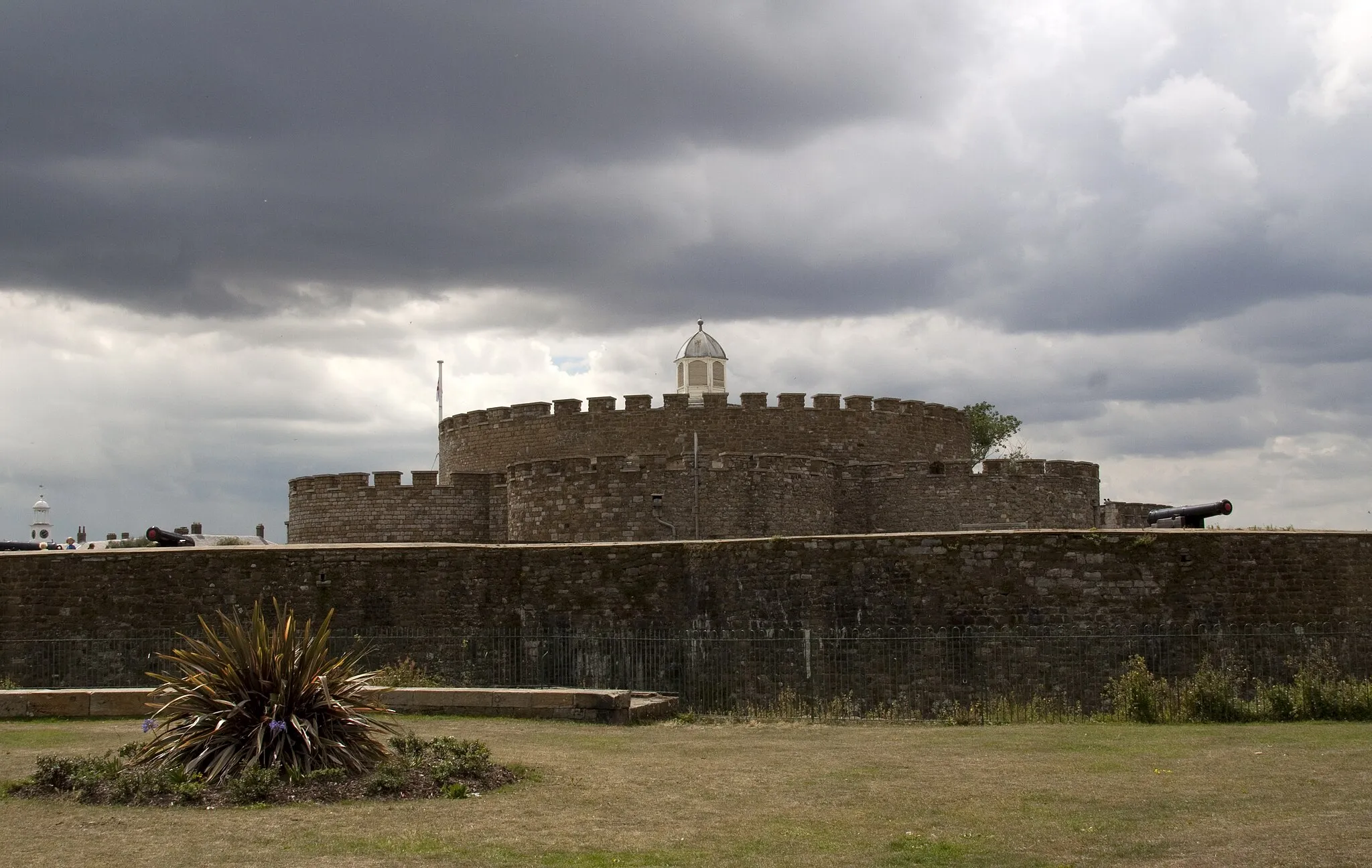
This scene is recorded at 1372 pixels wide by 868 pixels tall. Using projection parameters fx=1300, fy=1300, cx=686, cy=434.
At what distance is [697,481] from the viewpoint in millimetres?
28812

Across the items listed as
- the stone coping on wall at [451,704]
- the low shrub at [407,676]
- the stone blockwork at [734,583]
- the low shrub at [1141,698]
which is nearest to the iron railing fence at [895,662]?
the low shrub at [407,676]

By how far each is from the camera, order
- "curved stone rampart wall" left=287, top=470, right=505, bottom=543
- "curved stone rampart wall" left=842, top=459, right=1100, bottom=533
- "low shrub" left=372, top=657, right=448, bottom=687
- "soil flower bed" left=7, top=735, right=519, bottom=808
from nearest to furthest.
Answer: "soil flower bed" left=7, top=735, right=519, bottom=808, "low shrub" left=372, top=657, right=448, bottom=687, "curved stone rampart wall" left=842, top=459, right=1100, bottom=533, "curved stone rampart wall" left=287, top=470, right=505, bottom=543

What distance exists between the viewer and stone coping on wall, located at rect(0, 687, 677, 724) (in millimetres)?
15766

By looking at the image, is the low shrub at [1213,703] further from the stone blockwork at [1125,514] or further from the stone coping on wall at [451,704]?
the stone blockwork at [1125,514]

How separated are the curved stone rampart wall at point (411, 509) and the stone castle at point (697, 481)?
0.04 m

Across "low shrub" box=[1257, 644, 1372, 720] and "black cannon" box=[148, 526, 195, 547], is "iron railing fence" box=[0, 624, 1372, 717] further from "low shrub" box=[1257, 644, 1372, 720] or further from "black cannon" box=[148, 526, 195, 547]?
"black cannon" box=[148, 526, 195, 547]

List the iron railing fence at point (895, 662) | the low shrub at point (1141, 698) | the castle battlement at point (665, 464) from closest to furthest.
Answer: the low shrub at point (1141, 698), the iron railing fence at point (895, 662), the castle battlement at point (665, 464)

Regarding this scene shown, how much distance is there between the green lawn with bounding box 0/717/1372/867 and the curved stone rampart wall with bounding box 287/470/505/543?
19.3 m

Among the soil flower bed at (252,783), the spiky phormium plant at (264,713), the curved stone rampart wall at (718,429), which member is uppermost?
the curved stone rampart wall at (718,429)

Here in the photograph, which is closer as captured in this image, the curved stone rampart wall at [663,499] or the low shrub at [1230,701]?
the low shrub at [1230,701]

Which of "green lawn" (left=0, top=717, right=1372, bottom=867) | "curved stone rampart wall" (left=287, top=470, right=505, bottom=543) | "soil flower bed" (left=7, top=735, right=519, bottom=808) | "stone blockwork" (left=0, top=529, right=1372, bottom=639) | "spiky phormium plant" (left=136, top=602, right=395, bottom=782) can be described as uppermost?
"curved stone rampart wall" (left=287, top=470, right=505, bottom=543)

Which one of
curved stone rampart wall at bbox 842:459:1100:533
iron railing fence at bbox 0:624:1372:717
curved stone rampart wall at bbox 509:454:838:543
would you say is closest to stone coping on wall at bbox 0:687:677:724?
iron railing fence at bbox 0:624:1372:717

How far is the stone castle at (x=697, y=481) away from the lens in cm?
2891

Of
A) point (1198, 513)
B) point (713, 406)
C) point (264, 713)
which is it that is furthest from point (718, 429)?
point (264, 713)
